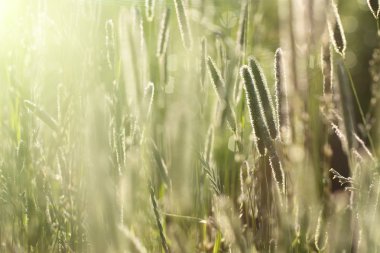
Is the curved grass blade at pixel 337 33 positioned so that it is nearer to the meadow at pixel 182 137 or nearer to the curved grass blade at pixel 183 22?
the meadow at pixel 182 137

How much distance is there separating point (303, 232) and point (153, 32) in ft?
1.57

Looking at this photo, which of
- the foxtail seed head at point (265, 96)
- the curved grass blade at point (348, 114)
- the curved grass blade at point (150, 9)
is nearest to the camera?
the foxtail seed head at point (265, 96)

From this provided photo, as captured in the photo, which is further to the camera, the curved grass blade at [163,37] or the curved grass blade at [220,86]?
the curved grass blade at [163,37]

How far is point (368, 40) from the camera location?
3297 millimetres

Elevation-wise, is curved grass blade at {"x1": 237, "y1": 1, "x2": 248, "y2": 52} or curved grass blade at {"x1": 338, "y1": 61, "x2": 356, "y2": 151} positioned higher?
curved grass blade at {"x1": 237, "y1": 1, "x2": 248, "y2": 52}

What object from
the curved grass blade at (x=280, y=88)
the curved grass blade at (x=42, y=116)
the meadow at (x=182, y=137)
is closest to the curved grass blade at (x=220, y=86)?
the meadow at (x=182, y=137)

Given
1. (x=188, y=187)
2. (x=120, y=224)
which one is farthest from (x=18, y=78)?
(x=120, y=224)

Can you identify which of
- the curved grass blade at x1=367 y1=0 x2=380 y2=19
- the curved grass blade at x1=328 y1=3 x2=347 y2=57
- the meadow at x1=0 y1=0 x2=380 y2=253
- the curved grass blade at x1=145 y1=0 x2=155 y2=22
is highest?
the curved grass blade at x1=145 y1=0 x2=155 y2=22

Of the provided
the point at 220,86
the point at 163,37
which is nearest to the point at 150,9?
the point at 163,37

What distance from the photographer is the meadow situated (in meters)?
0.66

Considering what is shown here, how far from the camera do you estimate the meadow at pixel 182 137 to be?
2.15ft

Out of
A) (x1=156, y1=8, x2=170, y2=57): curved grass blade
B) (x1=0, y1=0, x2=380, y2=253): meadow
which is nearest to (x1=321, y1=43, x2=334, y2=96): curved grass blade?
(x1=0, y1=0, x2=380, y2=253): meadow

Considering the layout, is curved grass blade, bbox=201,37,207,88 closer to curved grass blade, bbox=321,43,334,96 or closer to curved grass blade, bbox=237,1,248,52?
curved grass blade, bbox=237,1,248,52

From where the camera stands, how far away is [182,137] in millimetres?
795
